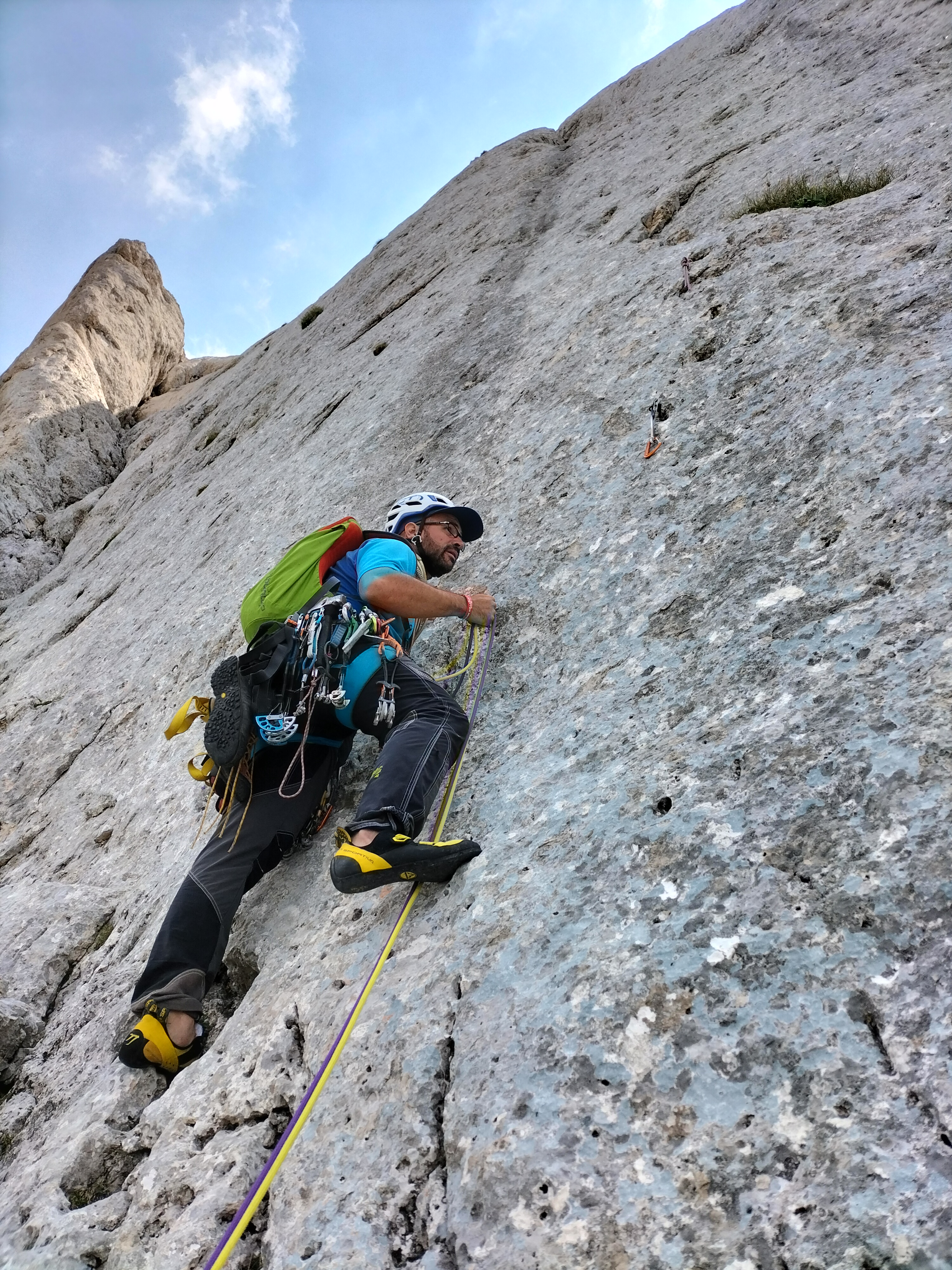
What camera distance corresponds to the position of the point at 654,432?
544 centimetres

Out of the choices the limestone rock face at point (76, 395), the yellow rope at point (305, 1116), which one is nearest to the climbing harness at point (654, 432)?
the yellow rope at point (305, 1116)

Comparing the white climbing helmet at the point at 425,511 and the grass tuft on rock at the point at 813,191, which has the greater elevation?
the grass tuft on rock at the point at 813,191

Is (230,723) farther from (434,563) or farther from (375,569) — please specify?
(434,563)

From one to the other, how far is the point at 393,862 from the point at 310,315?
55.8 ft

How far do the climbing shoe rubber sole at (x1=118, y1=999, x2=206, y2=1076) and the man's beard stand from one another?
3249mm

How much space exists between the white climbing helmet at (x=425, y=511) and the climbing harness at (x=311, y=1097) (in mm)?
2190

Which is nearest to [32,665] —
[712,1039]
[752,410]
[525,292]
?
[525,292]

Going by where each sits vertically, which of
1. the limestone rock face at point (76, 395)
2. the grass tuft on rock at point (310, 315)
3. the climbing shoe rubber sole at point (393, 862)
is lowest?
the climbing shoe rubber sole at point (393, 862)

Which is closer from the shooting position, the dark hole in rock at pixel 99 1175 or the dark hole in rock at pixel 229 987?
the dark hole in rock at pixel 99 1175

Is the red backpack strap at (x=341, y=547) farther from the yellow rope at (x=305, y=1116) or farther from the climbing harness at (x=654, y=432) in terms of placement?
the yellow rope at (x=305, y=1116)

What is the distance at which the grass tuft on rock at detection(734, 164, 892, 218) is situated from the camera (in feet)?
19.6

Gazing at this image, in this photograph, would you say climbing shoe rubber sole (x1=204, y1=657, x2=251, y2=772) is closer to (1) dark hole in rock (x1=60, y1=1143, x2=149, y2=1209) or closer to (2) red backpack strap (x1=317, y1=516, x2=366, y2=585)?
(2) red backpack strap (x1=317, y1=516, x2=366, y2=585)

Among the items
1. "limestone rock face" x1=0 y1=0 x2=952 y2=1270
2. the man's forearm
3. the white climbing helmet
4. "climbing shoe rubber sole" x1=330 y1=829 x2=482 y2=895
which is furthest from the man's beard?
"climbing shoe rubber sole" x1=330 y1=829 x2=482 y2=895

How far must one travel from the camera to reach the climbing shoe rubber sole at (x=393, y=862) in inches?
136
